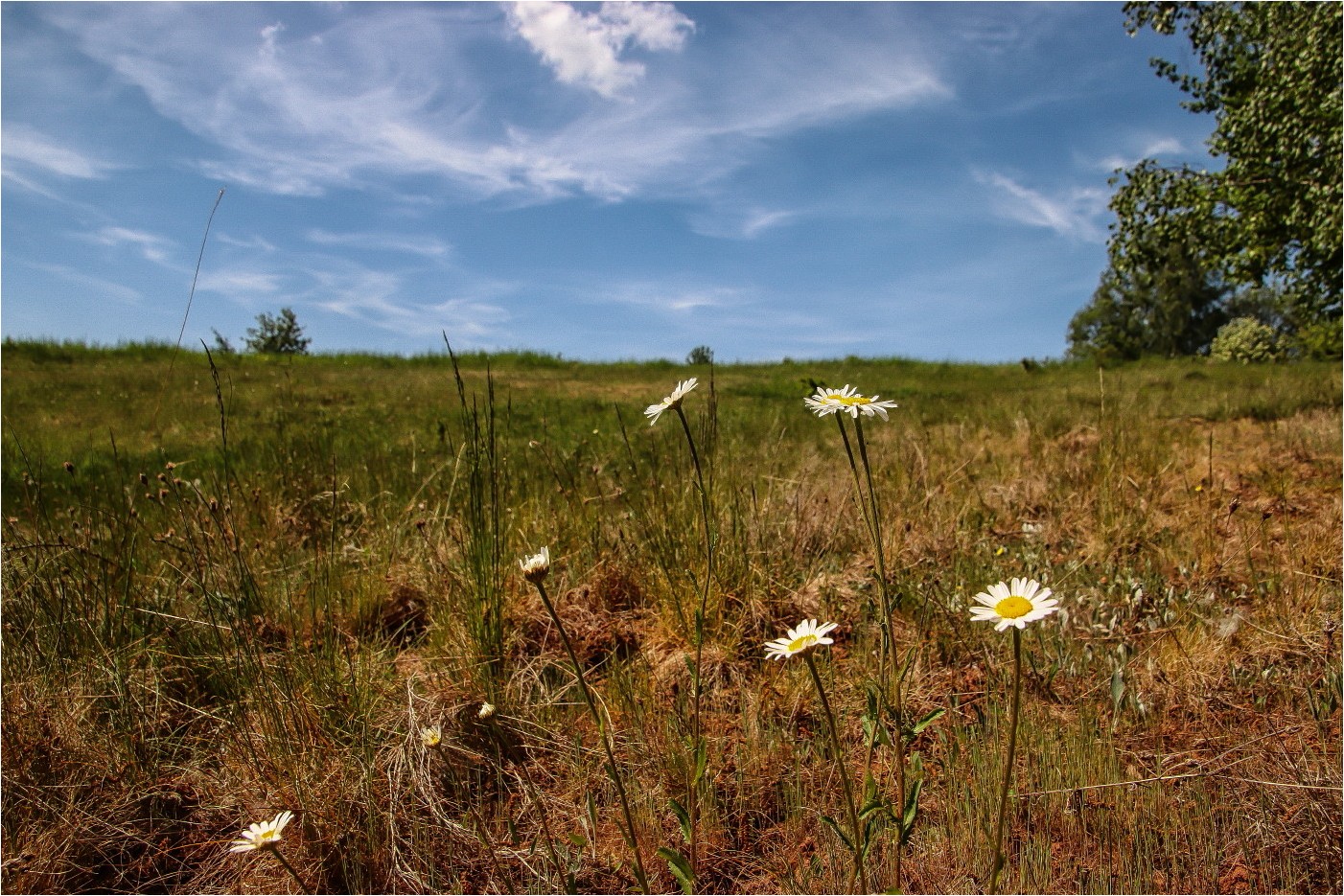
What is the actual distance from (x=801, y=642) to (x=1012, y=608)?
352 millimetres

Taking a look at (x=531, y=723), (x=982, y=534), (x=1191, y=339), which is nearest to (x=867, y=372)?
(x=982, y=534)

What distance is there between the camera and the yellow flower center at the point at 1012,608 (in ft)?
3.27

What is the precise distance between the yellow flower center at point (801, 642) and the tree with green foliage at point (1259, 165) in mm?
11511

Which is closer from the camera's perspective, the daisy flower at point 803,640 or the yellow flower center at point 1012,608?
the yellow flower center at point 1012,608

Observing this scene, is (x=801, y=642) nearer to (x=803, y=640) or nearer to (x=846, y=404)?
(x=803, y=640)

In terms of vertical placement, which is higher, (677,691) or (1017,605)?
(1017,605)

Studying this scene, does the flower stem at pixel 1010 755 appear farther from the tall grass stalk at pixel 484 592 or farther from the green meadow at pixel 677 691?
the tall grass stalk at pixel 484 592

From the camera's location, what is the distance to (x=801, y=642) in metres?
1.21

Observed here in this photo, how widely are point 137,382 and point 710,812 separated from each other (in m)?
10.6

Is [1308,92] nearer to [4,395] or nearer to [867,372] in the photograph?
[867,372]

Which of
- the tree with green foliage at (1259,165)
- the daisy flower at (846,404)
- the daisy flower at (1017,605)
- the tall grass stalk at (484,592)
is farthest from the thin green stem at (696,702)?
the tree with green foliage at (1259,165)

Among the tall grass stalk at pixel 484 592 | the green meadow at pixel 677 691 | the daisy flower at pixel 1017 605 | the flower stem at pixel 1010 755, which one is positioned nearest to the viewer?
the flower stem at pixel 1010 755

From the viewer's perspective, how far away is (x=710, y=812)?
168 centimetres

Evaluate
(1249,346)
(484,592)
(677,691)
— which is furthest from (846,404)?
(1249,346)
